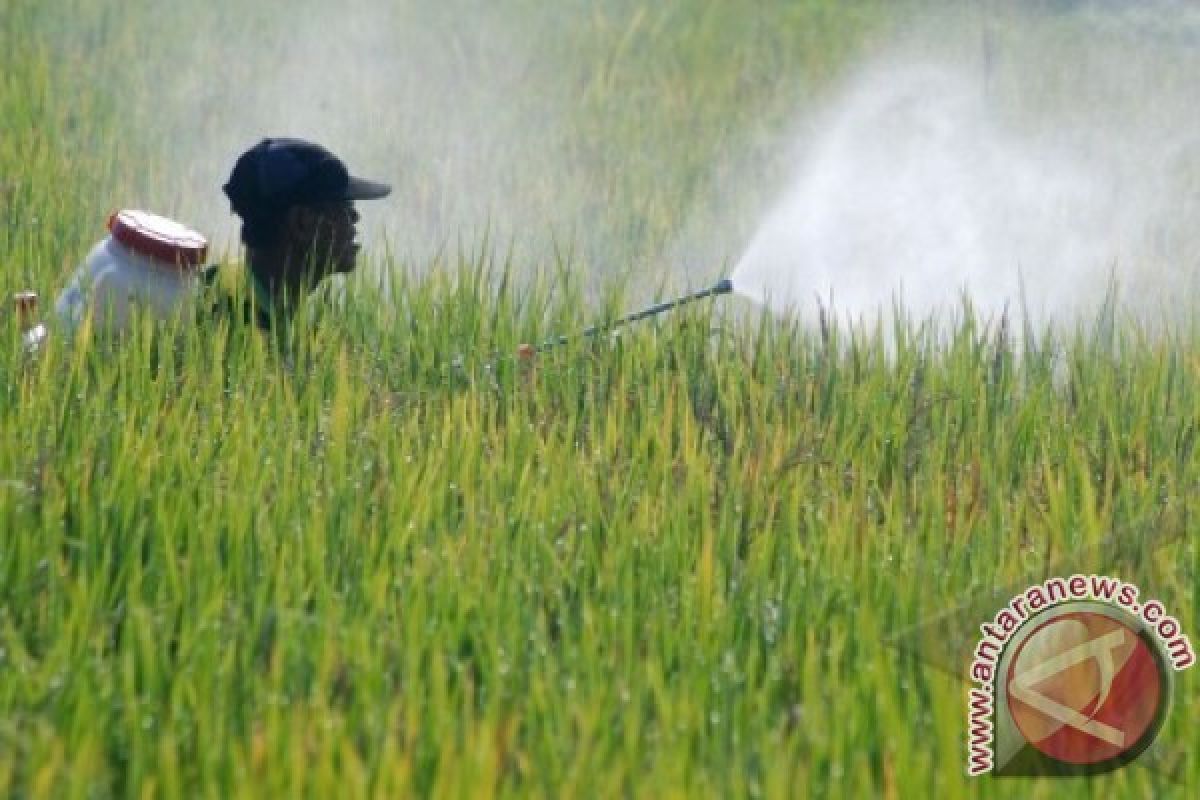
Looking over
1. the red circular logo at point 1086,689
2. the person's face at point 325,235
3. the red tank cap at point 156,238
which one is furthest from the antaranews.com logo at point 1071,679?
the person's face at point 325,235

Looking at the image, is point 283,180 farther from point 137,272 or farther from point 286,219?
point 137,272

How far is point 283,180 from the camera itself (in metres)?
5.03

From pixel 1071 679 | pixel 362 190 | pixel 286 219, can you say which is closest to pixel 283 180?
pixel 286 219

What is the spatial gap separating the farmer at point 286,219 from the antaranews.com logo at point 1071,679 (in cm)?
203

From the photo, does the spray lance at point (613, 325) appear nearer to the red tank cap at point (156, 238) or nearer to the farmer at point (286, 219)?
the farmer at point (286, 219)

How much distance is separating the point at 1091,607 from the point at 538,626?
2.64ft


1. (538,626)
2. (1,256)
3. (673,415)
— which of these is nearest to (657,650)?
(538,626)

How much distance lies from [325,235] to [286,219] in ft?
0.28

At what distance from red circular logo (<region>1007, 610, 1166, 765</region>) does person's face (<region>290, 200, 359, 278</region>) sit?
6.88ft

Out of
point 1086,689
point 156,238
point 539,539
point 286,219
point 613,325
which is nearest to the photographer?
point 1086,689

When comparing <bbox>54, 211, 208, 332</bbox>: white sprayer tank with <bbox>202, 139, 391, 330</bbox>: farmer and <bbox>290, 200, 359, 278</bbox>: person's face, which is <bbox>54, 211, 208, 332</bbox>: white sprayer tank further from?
<bbox>290, 200, 359, 278</bbox>: person's face

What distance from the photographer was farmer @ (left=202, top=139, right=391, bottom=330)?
5.04 metres

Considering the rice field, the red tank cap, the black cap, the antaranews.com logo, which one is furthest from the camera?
the black cap

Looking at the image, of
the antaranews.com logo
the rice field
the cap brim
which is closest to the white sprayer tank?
the rice field
